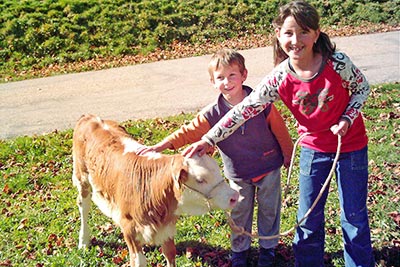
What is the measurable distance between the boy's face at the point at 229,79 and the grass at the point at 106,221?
1.91 metres

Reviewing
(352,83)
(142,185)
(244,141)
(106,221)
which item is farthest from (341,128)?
(106,221)

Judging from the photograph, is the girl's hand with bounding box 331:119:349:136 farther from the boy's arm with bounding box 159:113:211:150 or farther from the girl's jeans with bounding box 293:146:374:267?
the boy's arm with bounding box 159:113:211:150

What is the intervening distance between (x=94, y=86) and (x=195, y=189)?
942 cm

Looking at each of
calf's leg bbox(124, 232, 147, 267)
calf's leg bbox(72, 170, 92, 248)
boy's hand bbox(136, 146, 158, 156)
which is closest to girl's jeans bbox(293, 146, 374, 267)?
boy's hand bbox(136, 146, 158, 156)

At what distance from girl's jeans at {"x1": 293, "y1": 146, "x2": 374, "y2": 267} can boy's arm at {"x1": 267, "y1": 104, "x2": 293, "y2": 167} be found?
30cm

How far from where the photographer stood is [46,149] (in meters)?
8.52

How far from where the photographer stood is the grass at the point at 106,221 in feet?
16.6

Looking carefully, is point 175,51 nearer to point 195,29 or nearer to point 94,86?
point 195,29

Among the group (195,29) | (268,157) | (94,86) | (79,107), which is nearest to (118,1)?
(195,29)

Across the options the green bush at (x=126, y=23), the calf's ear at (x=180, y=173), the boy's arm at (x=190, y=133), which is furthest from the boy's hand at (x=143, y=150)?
the green bush at (x=126, y=23)

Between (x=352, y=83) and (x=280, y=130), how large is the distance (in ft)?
3.02

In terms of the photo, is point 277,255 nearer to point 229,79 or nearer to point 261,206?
point 261,206

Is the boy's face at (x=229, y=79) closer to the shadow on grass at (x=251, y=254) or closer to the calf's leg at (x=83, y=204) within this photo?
the shadow on grass at (x=251, y=254)

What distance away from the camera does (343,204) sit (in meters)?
3.98
